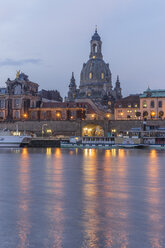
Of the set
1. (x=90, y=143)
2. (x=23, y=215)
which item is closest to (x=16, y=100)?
(x=90, y=143)

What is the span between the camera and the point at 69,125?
12469 cm

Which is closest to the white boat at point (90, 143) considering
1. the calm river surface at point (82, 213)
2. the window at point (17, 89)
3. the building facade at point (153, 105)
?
the building facade at point (153, 105)

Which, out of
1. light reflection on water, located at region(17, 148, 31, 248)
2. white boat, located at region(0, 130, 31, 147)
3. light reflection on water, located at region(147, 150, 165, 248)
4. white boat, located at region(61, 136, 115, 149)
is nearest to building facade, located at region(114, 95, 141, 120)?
white boat, located at region(61, 136, 115, 149)

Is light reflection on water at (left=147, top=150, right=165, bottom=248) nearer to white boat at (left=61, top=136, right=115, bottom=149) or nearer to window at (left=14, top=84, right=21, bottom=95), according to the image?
white boat at (left=61, top=136, right=115, bottom=149)

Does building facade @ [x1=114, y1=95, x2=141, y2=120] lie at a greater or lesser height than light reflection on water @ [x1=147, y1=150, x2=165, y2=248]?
greater

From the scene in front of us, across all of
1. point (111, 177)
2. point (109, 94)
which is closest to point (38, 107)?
point (109, 94)

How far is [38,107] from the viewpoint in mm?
139125

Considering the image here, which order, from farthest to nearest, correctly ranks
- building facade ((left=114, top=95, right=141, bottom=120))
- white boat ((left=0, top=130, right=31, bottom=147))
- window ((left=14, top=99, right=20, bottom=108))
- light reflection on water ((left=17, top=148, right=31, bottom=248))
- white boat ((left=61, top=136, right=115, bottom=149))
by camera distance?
1. building facade ((left=114, top=95, right=141, bottom=120))
2. window ((left=14, top=99, right=20, bottom=108))
3. white boat ((left=61, top=136, right=115, bottom=149))
4. white boat ((left=0, top=130, right=31, bottom=147))
5. light reflection on water ((left=17, top=148, right=31, bottom=248))

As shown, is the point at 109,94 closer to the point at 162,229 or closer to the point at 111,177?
the point at 111,177

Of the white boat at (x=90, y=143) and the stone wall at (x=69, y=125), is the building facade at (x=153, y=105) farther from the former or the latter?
the white boat at (x=90, y=143)

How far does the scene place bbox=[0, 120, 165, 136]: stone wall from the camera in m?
118

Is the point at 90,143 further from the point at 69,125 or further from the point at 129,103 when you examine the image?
the point at 129,103

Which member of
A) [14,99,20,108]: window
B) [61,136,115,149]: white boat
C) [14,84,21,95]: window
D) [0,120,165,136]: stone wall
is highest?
[14,84,21,95]: window

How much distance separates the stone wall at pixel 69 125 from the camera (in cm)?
11769
